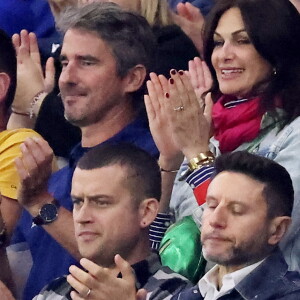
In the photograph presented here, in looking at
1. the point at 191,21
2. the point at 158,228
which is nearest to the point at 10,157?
the point at 158,228

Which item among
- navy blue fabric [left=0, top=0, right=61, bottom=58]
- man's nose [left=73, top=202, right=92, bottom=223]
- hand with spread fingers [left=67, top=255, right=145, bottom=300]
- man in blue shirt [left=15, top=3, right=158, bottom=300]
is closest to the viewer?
hand with spread fingers [left=67, top=255, right=145, bottom=300]

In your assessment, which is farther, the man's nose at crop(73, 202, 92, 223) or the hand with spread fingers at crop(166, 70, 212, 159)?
the hand with spread fingers at crop(166, 70, 212, 159)

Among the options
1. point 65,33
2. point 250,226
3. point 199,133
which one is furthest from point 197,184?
point 65,33

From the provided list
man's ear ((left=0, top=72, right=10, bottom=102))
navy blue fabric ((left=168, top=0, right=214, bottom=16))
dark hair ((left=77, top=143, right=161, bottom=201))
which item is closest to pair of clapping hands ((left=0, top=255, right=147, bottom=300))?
dark hair ((left=77, top=143, right=161, bottom=201))

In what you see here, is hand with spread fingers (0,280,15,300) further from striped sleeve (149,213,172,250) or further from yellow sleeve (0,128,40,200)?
striped sleeve (149,213,172,250)

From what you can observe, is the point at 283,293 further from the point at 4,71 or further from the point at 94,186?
the point at 4,71

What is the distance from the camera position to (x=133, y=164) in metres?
3.72

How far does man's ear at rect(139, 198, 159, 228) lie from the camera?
3.62 meters

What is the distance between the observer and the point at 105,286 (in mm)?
3094

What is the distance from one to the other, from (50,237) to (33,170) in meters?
0.32

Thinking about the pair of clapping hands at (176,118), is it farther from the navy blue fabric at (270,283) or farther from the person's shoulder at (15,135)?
the navy blue fabric at (270,283)

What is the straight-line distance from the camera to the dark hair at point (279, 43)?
12.6 feet

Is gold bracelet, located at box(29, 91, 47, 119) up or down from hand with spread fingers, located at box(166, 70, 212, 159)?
down

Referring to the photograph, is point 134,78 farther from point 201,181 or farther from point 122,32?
point 201,181
